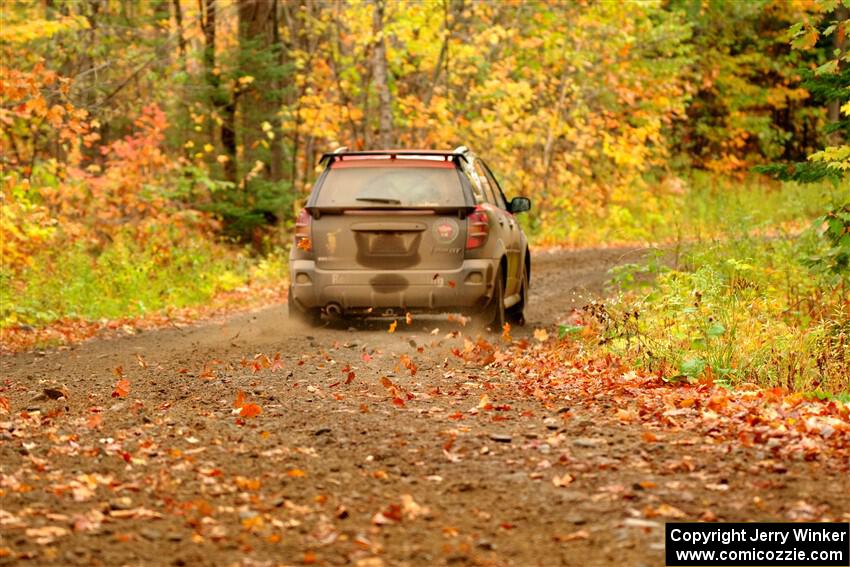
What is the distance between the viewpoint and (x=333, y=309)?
511 inches

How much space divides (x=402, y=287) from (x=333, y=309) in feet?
2.83

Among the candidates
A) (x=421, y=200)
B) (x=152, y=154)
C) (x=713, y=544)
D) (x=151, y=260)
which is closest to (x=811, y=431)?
(x=713, y=544)

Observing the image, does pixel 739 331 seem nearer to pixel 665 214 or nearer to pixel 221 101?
pixel 221 101

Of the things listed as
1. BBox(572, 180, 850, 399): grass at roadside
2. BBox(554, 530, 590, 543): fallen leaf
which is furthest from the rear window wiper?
BBox(554, 530, 590, 543): fallen leaf

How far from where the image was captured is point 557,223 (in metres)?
29.3

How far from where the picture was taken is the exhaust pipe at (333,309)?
12.9 meters

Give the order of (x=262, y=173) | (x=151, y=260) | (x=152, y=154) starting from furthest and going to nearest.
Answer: (x=262, y=173), (x=152, y=154), (x=151, y=260)

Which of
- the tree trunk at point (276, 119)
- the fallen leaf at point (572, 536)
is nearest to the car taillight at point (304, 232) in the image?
the fallen leaf at point (572, 536)

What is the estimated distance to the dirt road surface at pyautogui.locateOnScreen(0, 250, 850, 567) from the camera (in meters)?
5.38

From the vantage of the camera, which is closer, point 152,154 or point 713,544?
point 713,544

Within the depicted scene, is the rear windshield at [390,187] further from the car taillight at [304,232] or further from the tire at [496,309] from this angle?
the tire at [496,309]

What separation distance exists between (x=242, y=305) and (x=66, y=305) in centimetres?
291

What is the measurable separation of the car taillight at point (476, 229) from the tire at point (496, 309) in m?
0.45

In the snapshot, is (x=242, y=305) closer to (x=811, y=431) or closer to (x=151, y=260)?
(x=151, y=260)
